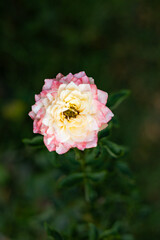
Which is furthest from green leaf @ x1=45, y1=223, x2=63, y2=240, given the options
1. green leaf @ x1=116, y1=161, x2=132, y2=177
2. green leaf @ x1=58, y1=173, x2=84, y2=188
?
green leaf @ x1=116, y1=161, x2=132, y2=177

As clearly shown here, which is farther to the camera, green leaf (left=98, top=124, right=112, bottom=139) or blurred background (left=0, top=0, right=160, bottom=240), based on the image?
blurred background (left=0, top=0, right=160, bottom=240)

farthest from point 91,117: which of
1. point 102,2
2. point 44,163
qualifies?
point 102,2

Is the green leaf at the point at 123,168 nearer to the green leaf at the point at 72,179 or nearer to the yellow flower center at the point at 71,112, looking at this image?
the green leaf at the point at 72,179

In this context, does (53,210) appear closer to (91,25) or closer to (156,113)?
(156,113)

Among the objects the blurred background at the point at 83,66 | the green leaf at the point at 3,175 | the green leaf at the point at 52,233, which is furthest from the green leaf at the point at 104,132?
the green leaf at the point at 3,175

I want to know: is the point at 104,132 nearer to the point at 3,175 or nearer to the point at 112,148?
the point at 112,148

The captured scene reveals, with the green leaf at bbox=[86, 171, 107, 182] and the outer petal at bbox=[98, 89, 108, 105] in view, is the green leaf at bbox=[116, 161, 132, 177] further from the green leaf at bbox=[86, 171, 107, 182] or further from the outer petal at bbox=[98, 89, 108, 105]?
the outer petal at bbox=[98, 89, 108, 105]
